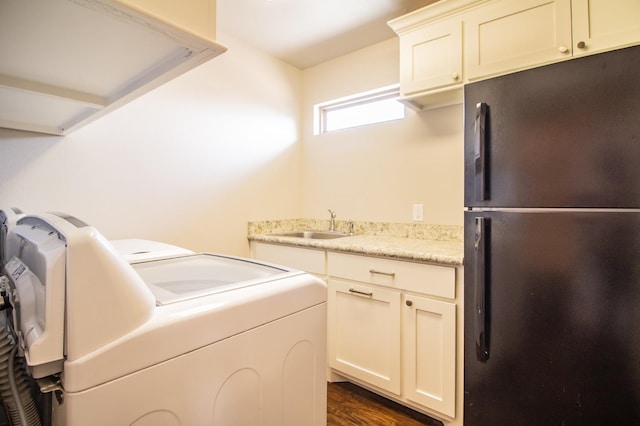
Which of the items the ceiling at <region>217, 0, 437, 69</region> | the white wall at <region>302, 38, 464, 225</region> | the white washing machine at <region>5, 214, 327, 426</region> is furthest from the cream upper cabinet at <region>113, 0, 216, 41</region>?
the white wall at <region>302, 38, 464, 225</region>

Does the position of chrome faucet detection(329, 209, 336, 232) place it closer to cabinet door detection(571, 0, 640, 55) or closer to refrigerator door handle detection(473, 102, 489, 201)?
refrigerator door handle detection(473, 102, 489, 201)

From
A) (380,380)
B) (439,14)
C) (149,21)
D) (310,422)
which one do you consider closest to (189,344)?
(310,422)

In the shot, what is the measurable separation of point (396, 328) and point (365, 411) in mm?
544

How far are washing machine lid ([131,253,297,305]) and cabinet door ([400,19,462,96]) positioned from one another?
1420mm

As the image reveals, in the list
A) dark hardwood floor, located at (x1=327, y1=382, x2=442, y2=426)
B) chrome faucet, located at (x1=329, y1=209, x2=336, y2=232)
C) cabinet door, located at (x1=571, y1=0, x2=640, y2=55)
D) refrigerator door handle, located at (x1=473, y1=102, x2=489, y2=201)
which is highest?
cabinet door, located at (x1=571, y1=0, x2=640, y2=55)

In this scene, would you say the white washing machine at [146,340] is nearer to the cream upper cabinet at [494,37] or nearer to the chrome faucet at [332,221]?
the cream upper cabinet at [494,37]

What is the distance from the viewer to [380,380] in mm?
1751

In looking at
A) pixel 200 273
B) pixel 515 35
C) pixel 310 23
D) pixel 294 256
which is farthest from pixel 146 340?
pixel 310 23

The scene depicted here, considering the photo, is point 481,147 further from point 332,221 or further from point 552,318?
point 332,221

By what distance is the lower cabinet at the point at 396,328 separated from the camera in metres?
1.52

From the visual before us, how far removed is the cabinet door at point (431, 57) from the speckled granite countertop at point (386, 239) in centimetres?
92

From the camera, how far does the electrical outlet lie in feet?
7.12

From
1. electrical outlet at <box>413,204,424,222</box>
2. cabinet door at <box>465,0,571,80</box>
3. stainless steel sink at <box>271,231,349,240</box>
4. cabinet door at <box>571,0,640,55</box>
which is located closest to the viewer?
cabinet door at <box>571,0,640,55</box>

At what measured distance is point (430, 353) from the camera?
157 centimetres
